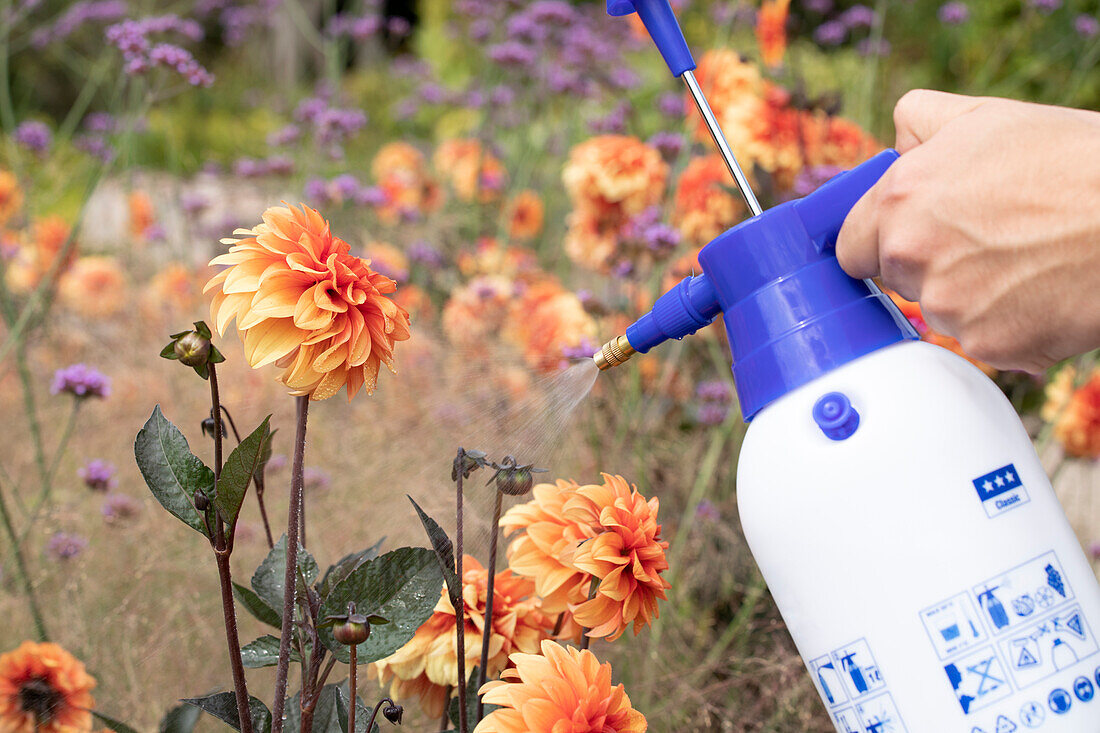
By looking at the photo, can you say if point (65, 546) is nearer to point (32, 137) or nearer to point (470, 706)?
point (470, 706)

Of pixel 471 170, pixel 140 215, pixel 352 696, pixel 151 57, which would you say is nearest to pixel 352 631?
pixel 352 696

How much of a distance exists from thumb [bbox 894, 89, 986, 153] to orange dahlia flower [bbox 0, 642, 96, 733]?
2.16 feet

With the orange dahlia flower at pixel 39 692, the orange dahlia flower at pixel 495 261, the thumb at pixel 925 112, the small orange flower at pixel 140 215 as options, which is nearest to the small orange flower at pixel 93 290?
the small orange flower at pixel 140 215

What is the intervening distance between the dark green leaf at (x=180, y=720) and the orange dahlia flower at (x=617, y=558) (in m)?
0.25

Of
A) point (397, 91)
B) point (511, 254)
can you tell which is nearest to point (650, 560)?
point (511, 254)

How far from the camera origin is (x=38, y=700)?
63 centimetres

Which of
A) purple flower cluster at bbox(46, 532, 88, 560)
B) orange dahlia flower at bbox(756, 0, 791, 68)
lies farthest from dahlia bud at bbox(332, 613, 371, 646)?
orange dahlia flower at bbox(756, 0, 791, 68)

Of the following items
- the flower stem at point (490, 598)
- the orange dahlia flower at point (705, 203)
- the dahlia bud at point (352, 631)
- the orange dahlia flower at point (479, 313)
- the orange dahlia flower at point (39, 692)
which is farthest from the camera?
the orange dahlia flower at point (479, 313)

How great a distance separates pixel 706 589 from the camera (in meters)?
1.12

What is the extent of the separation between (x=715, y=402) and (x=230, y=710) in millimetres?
808

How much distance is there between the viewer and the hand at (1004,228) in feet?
1.45

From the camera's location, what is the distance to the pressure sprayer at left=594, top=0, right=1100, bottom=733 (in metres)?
0.47

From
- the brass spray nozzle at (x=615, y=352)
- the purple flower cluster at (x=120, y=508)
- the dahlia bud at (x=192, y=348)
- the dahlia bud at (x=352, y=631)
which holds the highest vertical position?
the purple flower cluster at (x=120, y=508)

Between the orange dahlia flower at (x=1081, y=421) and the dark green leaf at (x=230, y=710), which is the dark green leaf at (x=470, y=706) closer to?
the dark green leaf at (x=230, y=710)
